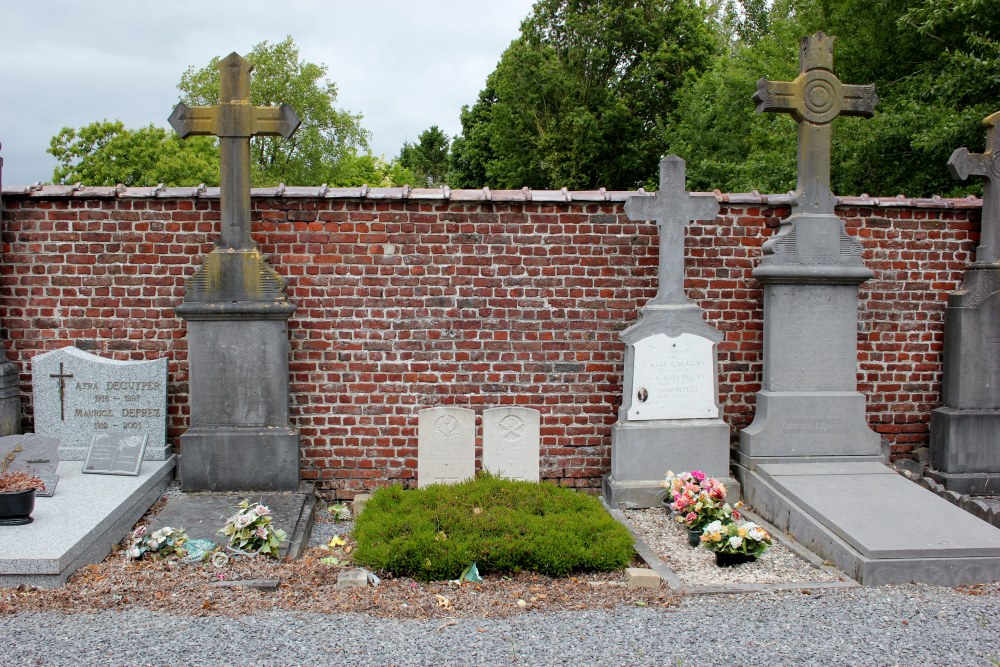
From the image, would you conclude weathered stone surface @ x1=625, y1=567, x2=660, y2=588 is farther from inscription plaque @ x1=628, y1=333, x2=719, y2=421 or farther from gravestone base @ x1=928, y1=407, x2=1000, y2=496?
gravestone base @ x1=928, y1=407, x2=1000, y2=496

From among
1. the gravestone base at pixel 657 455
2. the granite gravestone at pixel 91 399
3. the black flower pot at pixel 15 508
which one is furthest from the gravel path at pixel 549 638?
the granite gravestone at pixel 91 399

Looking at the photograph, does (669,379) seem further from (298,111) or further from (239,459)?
(298,111)

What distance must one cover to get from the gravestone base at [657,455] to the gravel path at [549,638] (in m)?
1.95

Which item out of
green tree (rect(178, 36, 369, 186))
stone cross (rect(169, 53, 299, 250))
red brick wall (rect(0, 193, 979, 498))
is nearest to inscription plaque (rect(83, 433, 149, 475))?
red brick wall (rect(0, 193, 979, 498))

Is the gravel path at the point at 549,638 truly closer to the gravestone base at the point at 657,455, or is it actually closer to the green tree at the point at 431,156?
the gravestone base at the point at 657,455

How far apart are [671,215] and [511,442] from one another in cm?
232

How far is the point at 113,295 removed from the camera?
669cm

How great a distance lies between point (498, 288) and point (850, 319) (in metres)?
3.04

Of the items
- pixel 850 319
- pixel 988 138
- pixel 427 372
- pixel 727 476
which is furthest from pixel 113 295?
pixel 988 138

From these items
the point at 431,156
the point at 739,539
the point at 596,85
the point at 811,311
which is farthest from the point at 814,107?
the point at 431,156

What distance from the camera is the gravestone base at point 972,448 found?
703cm

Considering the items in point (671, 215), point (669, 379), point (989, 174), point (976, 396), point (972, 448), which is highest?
point (989, 174)

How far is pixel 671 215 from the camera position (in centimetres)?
665

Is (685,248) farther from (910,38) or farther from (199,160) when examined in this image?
(199,160)
